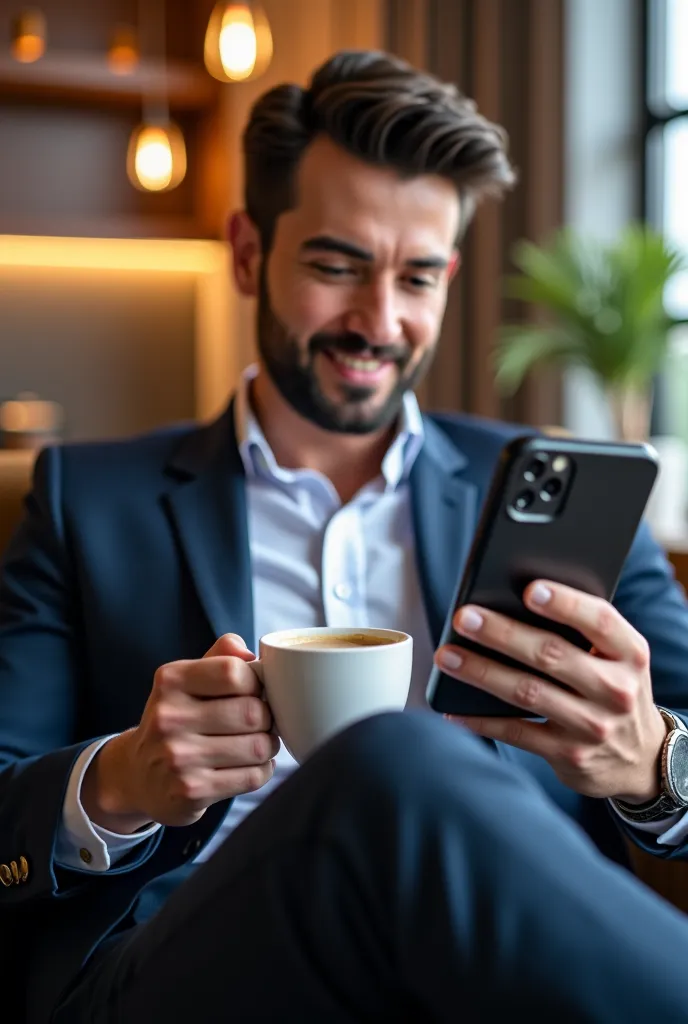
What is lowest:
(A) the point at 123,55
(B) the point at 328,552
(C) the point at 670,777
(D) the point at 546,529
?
(C) the point at 670,777

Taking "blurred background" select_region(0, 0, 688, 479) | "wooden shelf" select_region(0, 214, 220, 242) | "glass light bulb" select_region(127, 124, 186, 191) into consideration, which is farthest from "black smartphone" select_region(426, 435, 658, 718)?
"wooden shelf" select_region(0, 214, 220, 242)

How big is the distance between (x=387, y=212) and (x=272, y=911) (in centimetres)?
90

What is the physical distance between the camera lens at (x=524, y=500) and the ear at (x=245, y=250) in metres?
0.74

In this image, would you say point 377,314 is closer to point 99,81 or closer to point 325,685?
point 325,685

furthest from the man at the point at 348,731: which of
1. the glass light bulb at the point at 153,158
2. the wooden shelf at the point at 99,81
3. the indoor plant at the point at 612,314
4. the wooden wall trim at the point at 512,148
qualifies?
the wooden shelf at the point at 99,81

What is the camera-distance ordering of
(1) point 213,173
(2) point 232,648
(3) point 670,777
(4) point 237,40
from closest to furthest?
(2) point 232,648 → (3) point 670,777 → (4) point 237,40 → (1) point 213,173

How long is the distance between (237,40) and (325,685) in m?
2.44

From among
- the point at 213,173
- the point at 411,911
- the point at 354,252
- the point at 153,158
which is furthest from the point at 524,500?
the point at 213,173

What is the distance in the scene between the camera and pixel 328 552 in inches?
53.6

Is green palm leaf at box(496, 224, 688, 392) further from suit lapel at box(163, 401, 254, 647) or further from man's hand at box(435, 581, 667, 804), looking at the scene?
man's hand at box(435, 581, 667, 804)

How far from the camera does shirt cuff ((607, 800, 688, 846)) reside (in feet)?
3.62

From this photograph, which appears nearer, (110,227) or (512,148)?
(512,148)

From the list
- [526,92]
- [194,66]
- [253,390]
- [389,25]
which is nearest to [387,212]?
[253,390]

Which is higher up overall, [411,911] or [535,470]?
[535,470]
